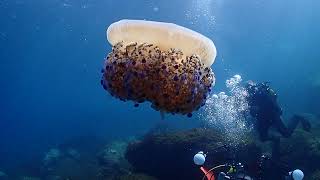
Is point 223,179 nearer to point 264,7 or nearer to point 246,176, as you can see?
point 246,176

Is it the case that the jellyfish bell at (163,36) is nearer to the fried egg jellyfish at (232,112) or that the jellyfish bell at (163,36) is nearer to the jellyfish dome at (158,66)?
the jellyfish dome at (158,66)

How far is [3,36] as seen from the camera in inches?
2021

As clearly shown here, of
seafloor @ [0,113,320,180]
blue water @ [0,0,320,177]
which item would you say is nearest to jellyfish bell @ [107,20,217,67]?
seafloor @ [0,113,320,180]

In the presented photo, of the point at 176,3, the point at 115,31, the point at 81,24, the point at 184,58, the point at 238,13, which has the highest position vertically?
the point at 238,13

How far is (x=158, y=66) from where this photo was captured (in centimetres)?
331

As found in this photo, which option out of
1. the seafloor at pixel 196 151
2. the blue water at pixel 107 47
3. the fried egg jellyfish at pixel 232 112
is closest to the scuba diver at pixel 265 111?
the seafloor at pixel 196 151

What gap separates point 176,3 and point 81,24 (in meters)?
15.0

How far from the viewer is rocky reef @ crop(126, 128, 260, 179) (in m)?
10.9

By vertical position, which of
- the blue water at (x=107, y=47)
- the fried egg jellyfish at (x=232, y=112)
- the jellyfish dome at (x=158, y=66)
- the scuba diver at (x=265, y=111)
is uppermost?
the blue water at (x=107, y=47)

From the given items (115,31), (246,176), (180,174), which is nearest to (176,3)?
(180,174)

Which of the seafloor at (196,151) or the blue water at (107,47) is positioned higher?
the blue water at (107,47)

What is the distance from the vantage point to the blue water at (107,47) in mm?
42844

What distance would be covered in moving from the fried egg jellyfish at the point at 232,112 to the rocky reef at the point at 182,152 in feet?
1.94

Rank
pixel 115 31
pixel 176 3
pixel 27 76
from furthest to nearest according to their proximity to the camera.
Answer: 1. pixel 27 76
2. pixel 176 3
3. pixel 115 31
